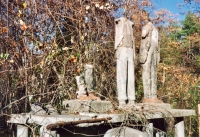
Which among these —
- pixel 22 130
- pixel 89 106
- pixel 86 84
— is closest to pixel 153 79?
pixel 86 84

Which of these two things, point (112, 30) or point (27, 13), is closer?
point (27, 13)

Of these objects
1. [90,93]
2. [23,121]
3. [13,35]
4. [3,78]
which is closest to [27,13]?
[13,35]

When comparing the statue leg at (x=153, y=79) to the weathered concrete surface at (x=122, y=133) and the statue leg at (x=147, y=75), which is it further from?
the weathered concrete surface at (x=122, y=133)

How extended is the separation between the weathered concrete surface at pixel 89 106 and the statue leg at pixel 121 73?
309 millimetres

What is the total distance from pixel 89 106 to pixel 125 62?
3.44 feet

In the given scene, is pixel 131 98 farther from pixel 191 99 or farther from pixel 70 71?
pixel 191 99

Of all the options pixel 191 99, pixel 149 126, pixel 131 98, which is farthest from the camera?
pixel 191 99

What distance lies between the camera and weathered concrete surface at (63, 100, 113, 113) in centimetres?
406

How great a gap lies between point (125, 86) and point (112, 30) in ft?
14.5

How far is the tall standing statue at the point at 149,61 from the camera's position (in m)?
5.12

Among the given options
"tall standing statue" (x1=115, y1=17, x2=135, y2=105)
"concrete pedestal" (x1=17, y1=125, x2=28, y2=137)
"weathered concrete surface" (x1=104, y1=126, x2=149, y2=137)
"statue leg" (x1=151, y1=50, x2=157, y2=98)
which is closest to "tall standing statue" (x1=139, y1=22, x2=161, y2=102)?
"statue leg" (x1=151, y1=50, x2=157, y2=98)

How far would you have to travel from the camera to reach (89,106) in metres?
4.05

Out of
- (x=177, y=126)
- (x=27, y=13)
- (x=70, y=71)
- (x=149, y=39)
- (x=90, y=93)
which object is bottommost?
(x=177, y=126)

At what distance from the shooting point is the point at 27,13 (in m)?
5.99
